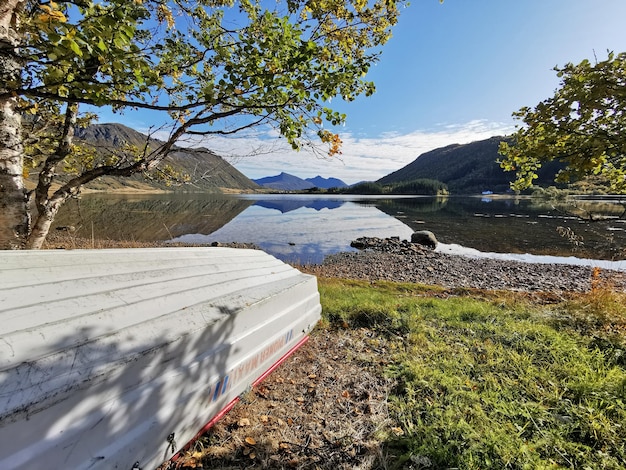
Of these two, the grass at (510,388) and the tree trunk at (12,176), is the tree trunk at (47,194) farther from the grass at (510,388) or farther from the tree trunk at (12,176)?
the grass at (510,388)

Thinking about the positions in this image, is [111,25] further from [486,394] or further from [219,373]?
[486,394]

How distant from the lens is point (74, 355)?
221 centimetres

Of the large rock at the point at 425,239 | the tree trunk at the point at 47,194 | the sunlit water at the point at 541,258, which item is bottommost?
the sunlit water at the point at 541,258

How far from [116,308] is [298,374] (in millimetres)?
3012

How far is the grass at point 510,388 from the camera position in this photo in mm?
3125

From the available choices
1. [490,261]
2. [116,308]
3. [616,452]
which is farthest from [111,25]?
[490,261]

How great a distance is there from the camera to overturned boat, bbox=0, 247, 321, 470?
196 cm

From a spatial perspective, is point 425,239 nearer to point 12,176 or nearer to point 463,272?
point 463,272

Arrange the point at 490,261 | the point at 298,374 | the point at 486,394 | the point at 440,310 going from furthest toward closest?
the point at 490,261 < the point at 440,310 < the point at 298,374 < the point at 486,394

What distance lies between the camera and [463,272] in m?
22.4

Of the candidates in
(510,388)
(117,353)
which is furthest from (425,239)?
(117,353)

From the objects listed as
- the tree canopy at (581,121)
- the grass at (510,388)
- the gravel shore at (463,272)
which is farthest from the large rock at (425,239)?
the tree canopy at (581,121)

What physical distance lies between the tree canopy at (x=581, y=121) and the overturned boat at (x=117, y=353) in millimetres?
5556

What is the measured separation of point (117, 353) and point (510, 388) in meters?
4.82
